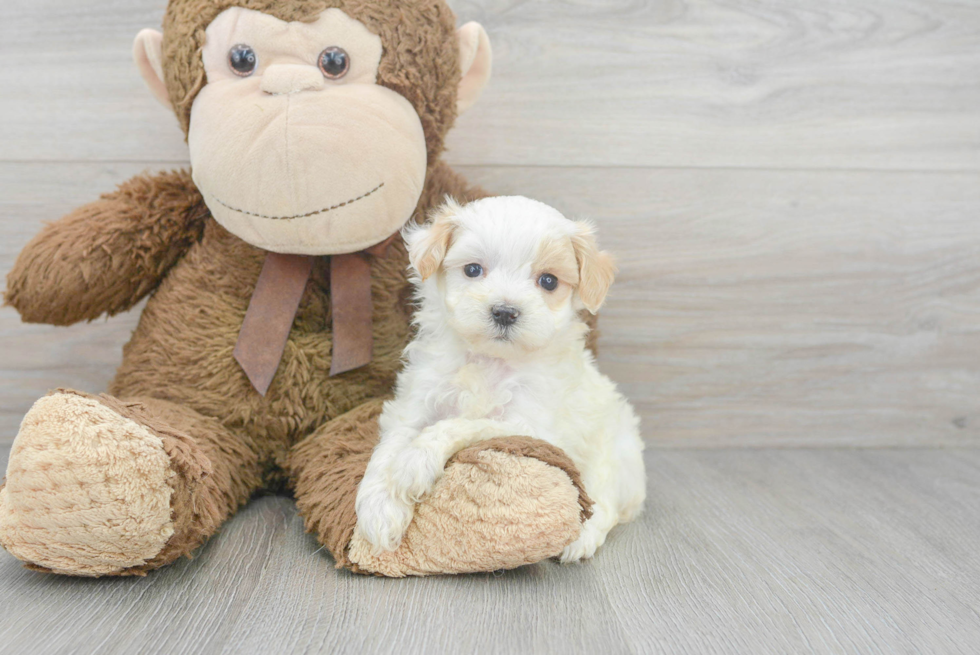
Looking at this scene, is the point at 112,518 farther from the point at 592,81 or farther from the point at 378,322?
the point at 592,81

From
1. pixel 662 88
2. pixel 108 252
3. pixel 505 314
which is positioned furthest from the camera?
pixel 662 88

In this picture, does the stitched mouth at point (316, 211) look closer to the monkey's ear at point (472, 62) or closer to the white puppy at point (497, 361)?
the white puppy at point (497, 361)

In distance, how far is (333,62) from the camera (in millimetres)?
1166

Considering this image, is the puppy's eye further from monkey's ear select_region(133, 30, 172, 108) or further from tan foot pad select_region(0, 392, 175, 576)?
monkey's ear select_region(133, 30, 172, 108)

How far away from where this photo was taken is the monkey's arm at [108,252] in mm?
1250

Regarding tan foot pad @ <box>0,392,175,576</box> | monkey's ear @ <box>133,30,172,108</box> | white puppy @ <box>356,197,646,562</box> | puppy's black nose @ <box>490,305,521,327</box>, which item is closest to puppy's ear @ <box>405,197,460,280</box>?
white puppy @ <box>356,197,646,562</box>

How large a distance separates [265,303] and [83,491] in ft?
1.48

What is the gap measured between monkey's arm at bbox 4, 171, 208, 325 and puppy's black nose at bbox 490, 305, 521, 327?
65 cm

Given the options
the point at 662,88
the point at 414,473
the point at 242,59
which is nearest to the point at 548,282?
the point at 414,473

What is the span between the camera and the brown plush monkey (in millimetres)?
975

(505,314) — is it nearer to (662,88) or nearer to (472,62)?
(472,62)

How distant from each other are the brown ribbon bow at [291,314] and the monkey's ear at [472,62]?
353 mm

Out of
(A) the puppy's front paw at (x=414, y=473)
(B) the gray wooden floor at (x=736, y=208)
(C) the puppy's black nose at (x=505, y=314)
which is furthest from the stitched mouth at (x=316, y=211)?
(B) the gray wooden floor at (x=736, y=208)

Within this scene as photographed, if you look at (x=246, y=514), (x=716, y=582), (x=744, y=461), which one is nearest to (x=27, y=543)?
(x=246, y=514)
